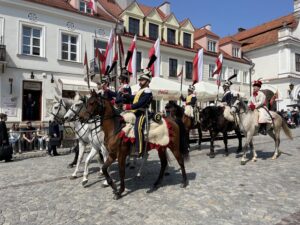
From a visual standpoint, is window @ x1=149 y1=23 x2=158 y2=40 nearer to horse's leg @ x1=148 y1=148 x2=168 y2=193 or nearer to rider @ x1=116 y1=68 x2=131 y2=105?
rider @ x1=116 y1=68 x2=131 y2=105

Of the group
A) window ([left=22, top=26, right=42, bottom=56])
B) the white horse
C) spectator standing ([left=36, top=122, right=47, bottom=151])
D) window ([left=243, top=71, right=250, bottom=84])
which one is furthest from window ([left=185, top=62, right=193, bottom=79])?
the white horse

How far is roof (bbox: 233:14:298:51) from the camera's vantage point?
35.9 metres

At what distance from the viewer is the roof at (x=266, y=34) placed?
35875 millimetres

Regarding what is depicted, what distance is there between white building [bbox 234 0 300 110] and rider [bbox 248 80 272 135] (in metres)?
26.8

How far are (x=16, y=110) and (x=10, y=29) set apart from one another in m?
5.20

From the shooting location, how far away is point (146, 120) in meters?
5.88

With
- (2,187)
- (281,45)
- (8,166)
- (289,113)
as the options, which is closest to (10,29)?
(8,166)

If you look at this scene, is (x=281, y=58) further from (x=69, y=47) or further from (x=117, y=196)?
(x=117, y=196)

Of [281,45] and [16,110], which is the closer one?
[16,110]

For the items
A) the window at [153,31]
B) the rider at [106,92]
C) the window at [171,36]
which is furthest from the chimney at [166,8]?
the rider at [106,92]

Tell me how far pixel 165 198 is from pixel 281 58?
111ft

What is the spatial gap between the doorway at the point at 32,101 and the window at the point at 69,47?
2.94m

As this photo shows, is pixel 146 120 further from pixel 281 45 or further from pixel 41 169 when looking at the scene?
pixel 281 45

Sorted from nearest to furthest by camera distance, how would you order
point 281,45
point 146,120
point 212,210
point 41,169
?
point 212,210
point 146,120
point 41,169
point 281,45
